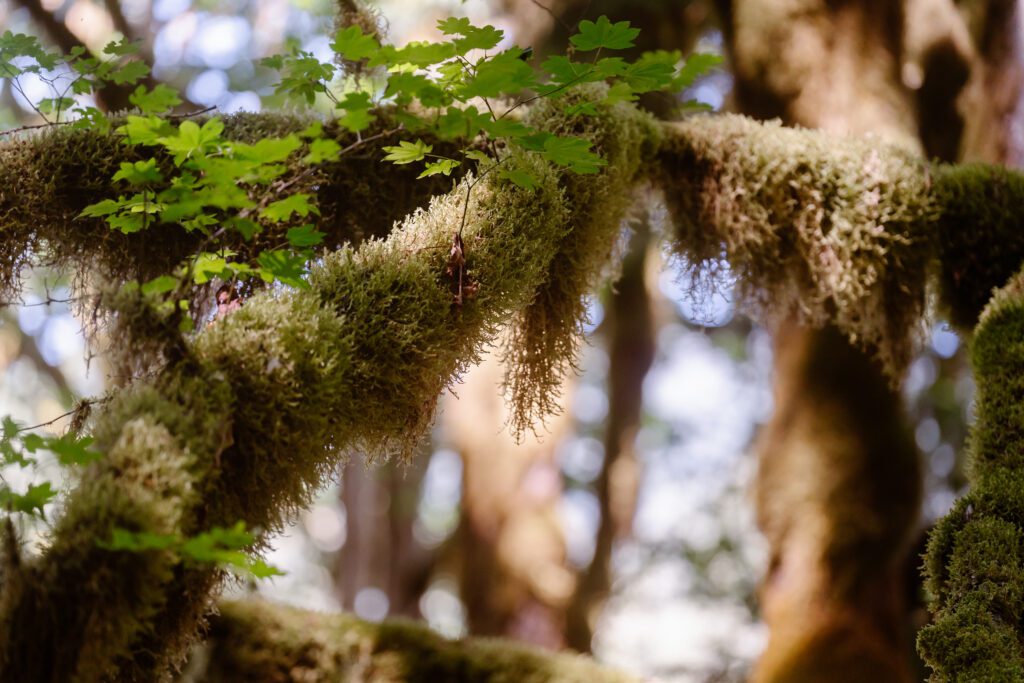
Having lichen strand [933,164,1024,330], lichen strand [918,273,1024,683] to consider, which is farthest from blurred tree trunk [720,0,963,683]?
lichen strand [918,273,1024,683]

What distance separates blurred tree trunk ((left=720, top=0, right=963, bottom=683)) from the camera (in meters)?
4.56

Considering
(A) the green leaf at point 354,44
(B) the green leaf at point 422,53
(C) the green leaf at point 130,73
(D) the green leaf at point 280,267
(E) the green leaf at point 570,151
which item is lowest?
(D) the green leaf at point 280,267

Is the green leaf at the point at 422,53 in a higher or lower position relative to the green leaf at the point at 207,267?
higher

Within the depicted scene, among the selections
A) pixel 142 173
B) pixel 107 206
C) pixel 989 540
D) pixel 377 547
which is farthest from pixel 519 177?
pixel 377 547

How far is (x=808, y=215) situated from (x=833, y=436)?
2.06 meters

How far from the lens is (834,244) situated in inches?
132

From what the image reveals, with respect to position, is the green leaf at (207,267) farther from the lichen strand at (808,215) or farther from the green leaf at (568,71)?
the lichen strand at (808,215)

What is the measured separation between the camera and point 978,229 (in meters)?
3.41

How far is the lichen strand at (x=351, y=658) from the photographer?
3906 millimetres

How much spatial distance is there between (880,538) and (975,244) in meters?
2.07

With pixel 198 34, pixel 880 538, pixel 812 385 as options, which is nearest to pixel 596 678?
pixel 880 538

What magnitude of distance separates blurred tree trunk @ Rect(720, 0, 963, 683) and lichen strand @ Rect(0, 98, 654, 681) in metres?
2.86

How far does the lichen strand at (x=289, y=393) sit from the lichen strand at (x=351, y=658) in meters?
1.83

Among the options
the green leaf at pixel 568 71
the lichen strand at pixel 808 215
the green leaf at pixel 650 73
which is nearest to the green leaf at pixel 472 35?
the green leaf at pixel 568 71
